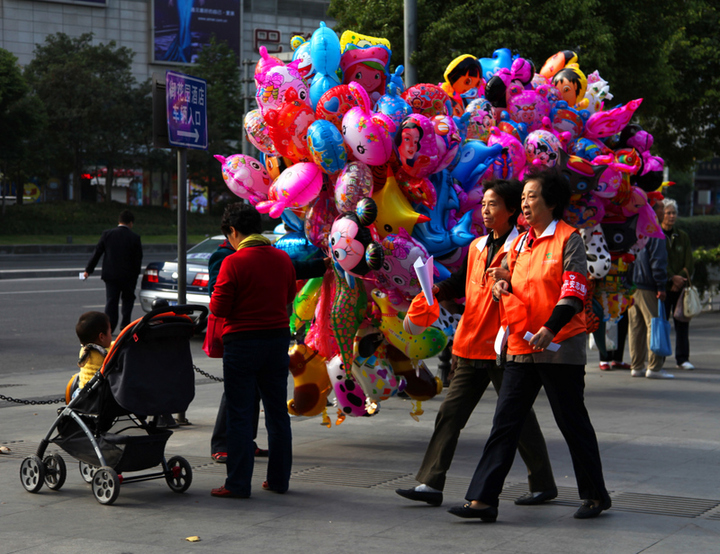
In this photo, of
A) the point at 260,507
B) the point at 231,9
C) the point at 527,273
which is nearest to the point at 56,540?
the point at 260,507

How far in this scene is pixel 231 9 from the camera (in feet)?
203

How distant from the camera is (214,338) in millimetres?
5992

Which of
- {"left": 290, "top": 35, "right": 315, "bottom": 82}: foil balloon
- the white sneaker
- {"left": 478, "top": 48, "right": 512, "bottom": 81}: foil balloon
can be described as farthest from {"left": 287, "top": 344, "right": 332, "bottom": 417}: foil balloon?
the white sneaker

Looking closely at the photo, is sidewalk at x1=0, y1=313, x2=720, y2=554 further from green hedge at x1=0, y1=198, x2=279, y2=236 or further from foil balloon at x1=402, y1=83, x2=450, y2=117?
green hedge at x1=0, y1=198, x2=279, y2=236

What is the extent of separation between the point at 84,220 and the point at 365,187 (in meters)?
40.2

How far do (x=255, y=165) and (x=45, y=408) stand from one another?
3179 mm

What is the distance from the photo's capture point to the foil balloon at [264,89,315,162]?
6801 mm

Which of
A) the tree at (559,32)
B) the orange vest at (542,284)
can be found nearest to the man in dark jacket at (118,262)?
the tree at (559,32)

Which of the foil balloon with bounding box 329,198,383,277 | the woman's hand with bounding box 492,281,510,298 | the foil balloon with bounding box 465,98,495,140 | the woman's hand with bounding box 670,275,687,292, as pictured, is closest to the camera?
the woman's hand with bounding box 492,281,510,298

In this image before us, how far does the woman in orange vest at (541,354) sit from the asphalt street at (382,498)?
214mm

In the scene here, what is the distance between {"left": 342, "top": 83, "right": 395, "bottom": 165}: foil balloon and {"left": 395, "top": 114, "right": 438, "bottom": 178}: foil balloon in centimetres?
10

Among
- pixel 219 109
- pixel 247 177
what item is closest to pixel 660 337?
pixel 247 177

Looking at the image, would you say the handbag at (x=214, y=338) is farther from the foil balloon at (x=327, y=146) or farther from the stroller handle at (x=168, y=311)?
the foil balloon at (x=327, y=146)

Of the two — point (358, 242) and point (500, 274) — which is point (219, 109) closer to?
point (358, 242)
